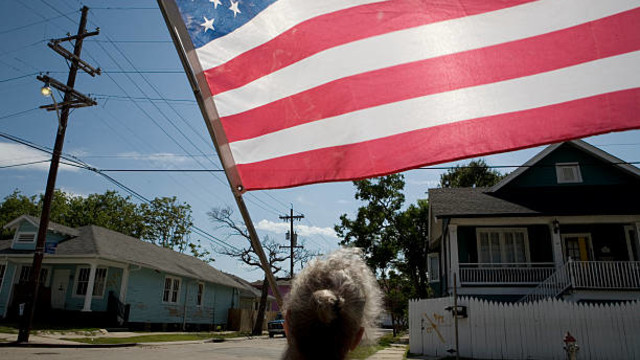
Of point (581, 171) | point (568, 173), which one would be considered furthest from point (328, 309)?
point (581, 171)

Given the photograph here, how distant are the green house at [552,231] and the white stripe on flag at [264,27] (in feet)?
60.7

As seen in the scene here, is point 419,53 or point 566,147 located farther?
point 566,147

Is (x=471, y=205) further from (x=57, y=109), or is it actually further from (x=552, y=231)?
(x=57, y=109)

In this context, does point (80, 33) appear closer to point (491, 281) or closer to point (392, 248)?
point (491, 281)

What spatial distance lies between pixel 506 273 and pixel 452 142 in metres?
19.6

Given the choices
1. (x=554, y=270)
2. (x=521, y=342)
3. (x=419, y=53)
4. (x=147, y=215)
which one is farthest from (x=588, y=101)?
(x=147, y=215)

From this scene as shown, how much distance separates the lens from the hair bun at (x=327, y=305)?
1.38 m

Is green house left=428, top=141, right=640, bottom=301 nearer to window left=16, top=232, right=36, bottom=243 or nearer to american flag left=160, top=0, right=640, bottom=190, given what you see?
american flag left=160, top=0, right=640, bottom=190

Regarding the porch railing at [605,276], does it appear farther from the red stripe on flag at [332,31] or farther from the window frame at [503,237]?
the red stripe on flag at [332,31]

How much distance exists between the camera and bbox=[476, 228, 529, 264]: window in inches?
802

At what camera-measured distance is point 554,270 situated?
18969 millimetres

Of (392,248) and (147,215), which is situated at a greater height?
(147,215)

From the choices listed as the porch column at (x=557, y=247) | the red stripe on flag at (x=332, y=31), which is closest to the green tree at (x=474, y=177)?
the porch column at (x=557, y=247)

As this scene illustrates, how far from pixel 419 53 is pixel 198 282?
34.2 m
